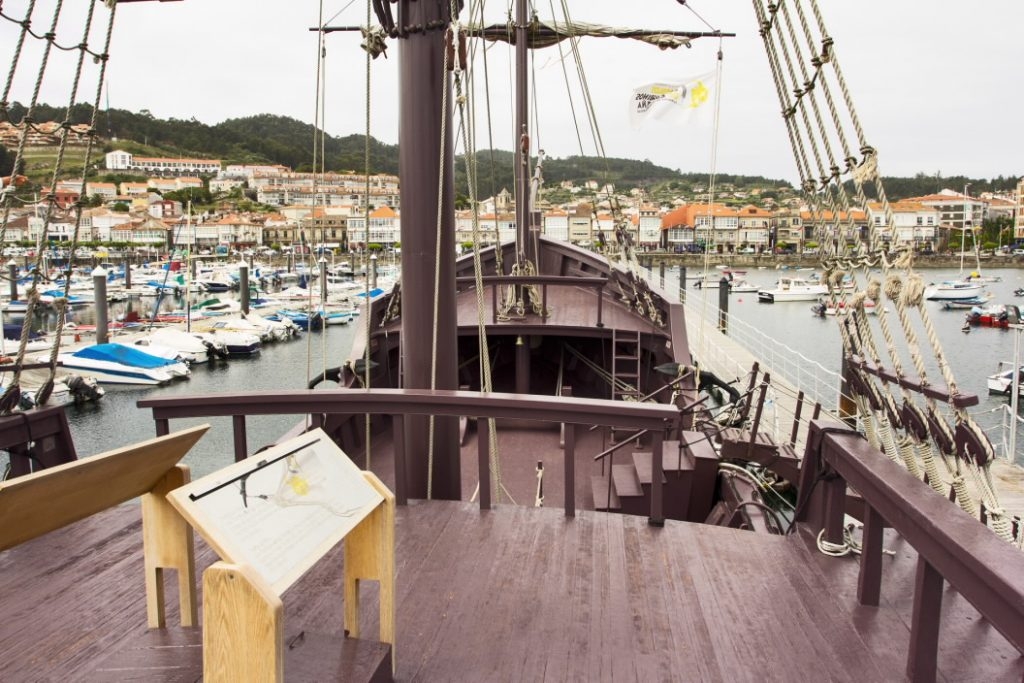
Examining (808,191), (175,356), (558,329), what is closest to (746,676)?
(808,191)

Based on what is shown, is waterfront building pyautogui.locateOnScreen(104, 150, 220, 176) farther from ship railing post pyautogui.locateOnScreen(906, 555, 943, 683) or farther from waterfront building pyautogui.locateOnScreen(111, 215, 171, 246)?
ship railing post pyautogui.locateOnScreen(906, 555, 943, 683)

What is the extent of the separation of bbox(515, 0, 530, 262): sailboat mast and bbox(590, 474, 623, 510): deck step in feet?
15.0

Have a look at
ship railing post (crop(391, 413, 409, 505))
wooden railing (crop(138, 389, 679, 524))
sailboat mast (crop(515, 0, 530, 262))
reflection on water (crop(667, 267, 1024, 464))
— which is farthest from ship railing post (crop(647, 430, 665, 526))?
reflection on water (crop(667, 267, 1024, 464))

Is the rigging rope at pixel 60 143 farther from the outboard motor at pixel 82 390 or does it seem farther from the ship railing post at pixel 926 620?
the outboard motor at pixel 82 390

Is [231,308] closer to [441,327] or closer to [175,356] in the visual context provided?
[175,356]

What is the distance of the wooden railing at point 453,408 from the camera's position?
2975 mm

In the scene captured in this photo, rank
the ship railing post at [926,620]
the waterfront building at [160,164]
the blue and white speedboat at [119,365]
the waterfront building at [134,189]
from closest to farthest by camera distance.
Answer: the ship railing post at [926,620], the blue and white speedboat at [119,365], the waterfront building at [134,189], the waterfront building at [160,164]

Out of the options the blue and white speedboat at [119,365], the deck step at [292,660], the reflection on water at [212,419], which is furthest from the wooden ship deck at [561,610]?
the blue and white speedboat at [119,365]

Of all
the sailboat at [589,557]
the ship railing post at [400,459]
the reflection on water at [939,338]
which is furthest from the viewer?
the reflection on water at [939,338]

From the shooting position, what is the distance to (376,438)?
273 inches

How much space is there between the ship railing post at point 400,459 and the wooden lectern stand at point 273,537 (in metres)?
1.24

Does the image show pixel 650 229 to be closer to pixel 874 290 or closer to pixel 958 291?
pixel 958 291

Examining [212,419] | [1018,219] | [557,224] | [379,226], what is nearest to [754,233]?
[1018,219]

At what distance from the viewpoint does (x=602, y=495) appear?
5.28 metres
